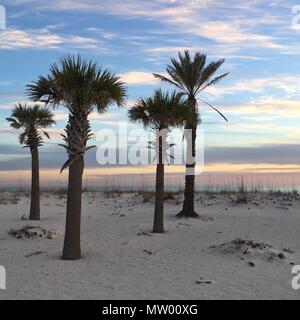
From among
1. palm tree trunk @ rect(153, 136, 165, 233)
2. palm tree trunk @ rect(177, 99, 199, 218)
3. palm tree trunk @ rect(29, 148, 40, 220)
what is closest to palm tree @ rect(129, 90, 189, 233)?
palm tree trunk @ rect(153, 136, 165, 233)

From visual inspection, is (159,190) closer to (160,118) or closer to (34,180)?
(160,118)

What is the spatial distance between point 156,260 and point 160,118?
5465 mm

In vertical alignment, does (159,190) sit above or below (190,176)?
below

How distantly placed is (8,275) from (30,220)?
1151 centimetres

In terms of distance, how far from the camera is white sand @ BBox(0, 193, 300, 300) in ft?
32.1

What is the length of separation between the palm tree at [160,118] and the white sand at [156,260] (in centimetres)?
170

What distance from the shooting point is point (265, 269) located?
11758 millimetres

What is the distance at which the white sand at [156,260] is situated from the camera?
385 inches

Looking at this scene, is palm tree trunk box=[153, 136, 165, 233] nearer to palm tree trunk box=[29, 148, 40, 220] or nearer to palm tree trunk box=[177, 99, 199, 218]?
palm tree trunk box=[177, 99, 199, 218]

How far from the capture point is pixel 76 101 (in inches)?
513

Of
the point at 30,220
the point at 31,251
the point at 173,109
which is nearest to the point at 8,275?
the point at 31,251

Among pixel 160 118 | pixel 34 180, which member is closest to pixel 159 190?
pixel 160 118

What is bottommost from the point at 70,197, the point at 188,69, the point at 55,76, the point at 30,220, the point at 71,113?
the point at 30,220

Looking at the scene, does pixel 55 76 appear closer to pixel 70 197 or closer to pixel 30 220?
pixel 70 197
